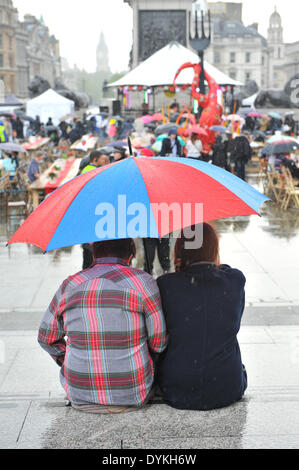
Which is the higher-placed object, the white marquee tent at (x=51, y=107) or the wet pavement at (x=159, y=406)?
the white marquee tent at (x=51, y=107)

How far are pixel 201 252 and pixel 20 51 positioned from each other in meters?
101

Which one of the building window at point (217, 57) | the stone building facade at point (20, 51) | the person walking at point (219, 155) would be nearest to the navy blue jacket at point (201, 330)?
the person walking at point (219, 155)

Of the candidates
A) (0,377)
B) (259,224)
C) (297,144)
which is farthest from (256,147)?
(0,377)

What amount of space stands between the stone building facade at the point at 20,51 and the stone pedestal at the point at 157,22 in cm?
5507

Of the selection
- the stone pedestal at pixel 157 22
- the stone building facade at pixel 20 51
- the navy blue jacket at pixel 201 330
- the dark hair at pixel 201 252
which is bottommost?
the navy blue jacket at pixel 201 330

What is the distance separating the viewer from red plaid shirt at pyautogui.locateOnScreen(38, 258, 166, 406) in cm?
344

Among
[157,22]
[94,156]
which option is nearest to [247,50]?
[157,22]

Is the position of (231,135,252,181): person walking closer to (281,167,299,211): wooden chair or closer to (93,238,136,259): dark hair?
(281,167,299,211): wooden chair

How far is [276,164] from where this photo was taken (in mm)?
15367

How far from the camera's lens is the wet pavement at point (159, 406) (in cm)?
336

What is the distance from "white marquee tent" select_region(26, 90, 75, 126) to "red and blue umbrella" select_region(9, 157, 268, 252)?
30636mm

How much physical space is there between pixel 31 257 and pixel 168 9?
29.8 metres

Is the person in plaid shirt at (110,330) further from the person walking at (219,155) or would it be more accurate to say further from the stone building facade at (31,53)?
the stone building facade at (31,53)

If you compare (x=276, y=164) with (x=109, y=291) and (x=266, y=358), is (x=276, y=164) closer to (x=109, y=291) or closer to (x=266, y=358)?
(x=266, y=358)
